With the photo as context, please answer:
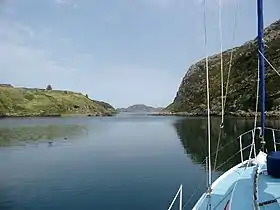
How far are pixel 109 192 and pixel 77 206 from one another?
4.13m

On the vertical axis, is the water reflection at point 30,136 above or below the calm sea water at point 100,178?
above

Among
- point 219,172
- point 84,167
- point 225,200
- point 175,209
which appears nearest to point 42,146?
point 84,167

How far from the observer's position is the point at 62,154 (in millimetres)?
54188

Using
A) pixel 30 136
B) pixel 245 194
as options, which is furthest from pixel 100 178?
pixel 30 136

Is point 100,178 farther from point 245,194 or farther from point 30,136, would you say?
point 30,136

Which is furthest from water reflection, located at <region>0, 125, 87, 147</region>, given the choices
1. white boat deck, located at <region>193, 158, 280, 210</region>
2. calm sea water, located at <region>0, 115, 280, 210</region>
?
white boat deck, located at <region>193, 158, 280, 210</region>

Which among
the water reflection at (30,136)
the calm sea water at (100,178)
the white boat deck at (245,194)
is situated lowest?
the calm sea water at (100,178)

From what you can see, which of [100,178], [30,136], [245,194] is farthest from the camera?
[30,136]

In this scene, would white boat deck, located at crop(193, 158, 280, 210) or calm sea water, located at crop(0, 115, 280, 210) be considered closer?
white boat deck, located at crop(193, 158, 280, 210)

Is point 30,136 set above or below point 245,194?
below

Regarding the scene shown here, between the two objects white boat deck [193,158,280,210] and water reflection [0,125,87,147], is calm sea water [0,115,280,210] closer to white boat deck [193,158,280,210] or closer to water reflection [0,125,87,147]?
white boat deck [193,158,280,210]

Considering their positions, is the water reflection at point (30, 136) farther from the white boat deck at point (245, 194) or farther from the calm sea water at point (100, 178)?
the white boat deck at point (245, 194)

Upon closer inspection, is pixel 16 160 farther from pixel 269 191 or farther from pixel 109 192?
pixel 269 191

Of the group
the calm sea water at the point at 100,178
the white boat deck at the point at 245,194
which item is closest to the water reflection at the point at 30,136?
the calm sea water at the point at 100,178
